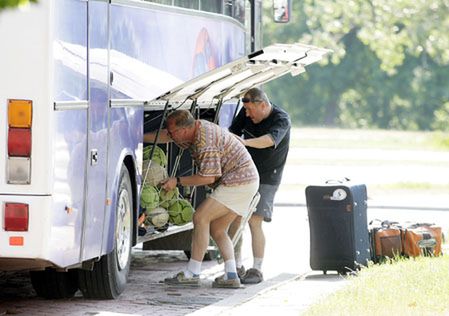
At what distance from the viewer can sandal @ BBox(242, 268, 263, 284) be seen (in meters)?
13.3

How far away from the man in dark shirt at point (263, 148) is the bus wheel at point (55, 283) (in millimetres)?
2026

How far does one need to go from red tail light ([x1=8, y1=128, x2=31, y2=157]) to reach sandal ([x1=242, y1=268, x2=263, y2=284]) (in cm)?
384

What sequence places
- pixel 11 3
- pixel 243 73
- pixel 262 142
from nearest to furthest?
pixel 11 3
pixel 243 73
pixel 262 142

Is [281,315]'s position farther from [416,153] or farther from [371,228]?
[416,153]

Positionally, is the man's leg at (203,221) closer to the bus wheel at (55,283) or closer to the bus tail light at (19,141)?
the bus wheel at (55,283)

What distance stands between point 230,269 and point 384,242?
1886mm

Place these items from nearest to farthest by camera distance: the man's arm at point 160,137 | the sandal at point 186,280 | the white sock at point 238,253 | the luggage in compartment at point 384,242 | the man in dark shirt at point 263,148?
1. the sandal at point 186,280
2. the man's arm at point 160,137
3. the man in dark shirt at point 263,148
4. the white sock at point 238,253
5. the luggage in compartment at point 384,242

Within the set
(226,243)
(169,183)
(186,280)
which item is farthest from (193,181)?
(186,280)

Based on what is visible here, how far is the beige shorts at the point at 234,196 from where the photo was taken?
503 inches

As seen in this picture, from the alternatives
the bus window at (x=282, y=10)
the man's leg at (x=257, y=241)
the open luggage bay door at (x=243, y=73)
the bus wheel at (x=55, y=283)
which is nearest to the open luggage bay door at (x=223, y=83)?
the open luggage bay door at (x=243, y=73)

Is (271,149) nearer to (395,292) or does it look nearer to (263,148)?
(263,148)

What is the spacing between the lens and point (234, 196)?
12789 mm

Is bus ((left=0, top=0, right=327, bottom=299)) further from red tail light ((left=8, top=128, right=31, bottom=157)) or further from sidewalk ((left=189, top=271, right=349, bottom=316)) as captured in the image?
sidewalk ((left=189, top=271, right=349, bottom=316))

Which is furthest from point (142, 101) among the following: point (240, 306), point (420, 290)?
point (420, 290)
